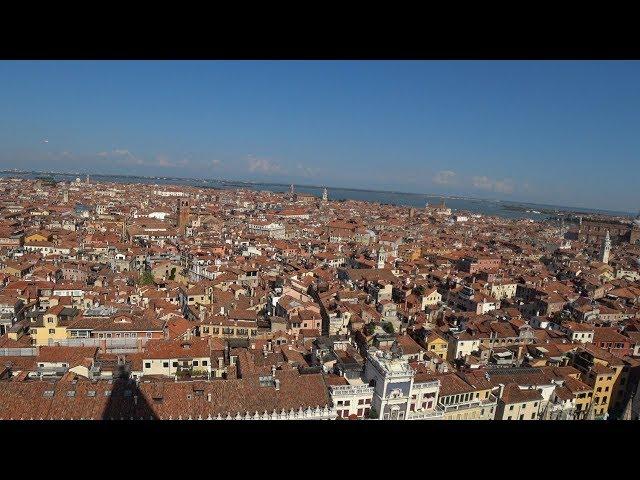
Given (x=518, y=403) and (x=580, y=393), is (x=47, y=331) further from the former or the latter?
(x=580, y=393)

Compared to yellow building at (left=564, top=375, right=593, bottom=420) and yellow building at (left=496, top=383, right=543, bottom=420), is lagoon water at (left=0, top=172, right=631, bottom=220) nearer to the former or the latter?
yellow building at (left=564, top=375, right=593, bottom=420)

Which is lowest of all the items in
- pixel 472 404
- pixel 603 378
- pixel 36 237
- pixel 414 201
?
pixel 36 237

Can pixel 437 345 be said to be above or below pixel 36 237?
above

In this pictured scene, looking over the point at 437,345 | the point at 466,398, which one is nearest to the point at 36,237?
the point at 437,345

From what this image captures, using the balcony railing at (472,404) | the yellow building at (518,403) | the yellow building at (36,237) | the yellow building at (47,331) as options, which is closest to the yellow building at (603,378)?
the yellow building at (518,403)

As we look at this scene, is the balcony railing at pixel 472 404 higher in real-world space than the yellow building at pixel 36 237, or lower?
higher

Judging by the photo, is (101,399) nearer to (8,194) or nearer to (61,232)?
(61,232)

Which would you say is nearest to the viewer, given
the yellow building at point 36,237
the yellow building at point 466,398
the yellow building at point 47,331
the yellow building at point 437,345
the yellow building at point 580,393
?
the yellow building at point 466,398

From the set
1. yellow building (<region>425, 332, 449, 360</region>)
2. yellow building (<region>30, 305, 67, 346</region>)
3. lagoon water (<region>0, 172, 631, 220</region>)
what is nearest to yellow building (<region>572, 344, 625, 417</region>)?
yellow building (<region>425, 332, 449, 360</region>)

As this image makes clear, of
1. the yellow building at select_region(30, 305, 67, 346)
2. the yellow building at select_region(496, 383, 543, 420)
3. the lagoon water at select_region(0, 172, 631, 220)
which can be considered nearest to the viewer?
the yellow building at select_region(496, 383, 543, 420)

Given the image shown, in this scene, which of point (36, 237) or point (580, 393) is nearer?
point (580, 393)

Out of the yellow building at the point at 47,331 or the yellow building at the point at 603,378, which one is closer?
the yellow building at the point at 603,378

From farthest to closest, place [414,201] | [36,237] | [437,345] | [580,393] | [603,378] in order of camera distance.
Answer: [414,201], [36,237], [437,345], [603,378], [580,393]

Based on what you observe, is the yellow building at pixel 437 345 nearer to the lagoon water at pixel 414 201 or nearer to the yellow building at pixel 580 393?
the yellow building at pixel 580 393
